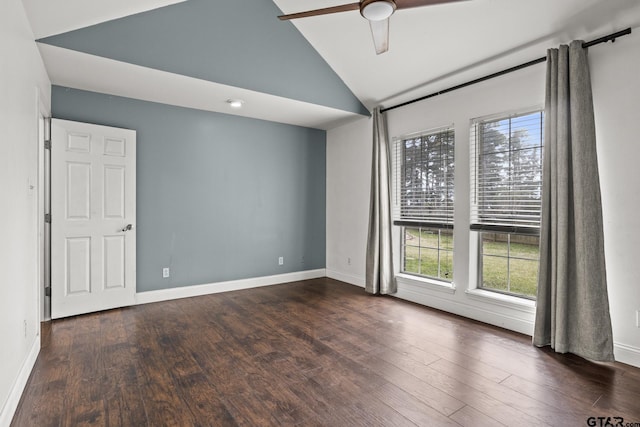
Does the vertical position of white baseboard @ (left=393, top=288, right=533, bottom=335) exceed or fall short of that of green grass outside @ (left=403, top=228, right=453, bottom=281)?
it falls short

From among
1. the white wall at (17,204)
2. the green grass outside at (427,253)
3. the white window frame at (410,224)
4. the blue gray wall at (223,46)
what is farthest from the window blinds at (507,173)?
the white wall at (17,204)

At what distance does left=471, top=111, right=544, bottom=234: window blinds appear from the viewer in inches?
128

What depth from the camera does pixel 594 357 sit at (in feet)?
8.57

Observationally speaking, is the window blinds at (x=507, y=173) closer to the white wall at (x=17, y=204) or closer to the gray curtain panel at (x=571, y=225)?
the gray curtain panel at (x=571, y=225)

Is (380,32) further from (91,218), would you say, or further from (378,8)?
(91,218)

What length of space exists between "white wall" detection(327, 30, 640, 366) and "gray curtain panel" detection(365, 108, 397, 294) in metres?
0.17

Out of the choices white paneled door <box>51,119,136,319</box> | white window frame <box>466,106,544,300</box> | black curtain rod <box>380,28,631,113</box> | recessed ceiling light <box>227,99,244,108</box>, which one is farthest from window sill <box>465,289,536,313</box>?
white paneled door <box>51,119,136,319</box>

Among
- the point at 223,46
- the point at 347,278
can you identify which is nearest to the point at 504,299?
the point at 347,278

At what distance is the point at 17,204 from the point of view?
7.36 feet

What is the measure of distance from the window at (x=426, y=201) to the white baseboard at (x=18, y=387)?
13.0 ft

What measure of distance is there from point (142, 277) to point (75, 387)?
2.08 m

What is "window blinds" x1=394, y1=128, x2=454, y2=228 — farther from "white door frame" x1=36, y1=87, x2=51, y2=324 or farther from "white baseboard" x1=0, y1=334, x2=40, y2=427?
"white door frame" x1=36, y1=87, x2=51, y2=324

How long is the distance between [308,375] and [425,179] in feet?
9.37

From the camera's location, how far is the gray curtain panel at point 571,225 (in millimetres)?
2643
